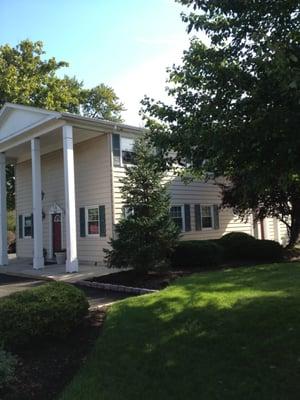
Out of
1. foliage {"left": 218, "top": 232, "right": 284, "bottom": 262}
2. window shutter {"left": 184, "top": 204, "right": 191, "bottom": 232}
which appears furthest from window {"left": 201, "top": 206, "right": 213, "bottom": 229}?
foliage {"left": 218, "top": 232, "right": 284, "bottom": 262}

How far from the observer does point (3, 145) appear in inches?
845

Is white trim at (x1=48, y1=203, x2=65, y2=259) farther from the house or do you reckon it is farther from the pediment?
the pediment

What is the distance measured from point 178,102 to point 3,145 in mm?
15971

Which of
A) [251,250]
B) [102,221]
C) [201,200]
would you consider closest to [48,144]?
[102,221]

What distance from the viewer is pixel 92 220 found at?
19.0m

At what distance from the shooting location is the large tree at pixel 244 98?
5.11 metres

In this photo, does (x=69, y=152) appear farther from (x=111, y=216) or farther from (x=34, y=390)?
(x=34, y=390)

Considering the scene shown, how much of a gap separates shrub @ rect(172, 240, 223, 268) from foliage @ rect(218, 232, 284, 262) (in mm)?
1860

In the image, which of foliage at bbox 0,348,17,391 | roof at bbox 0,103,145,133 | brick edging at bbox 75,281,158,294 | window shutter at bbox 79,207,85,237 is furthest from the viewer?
window shutter at bbox 79,207,85,237

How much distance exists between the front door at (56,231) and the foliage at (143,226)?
7993 mm

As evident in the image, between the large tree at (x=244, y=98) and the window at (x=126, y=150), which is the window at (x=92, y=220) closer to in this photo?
the window at (x=126, y=150)

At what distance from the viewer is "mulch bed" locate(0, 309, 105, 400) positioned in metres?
5.24

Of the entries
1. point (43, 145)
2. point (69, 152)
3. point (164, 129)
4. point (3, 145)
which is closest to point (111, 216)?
point (69, 152)

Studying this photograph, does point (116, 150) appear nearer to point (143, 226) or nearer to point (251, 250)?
point (143, 226)
